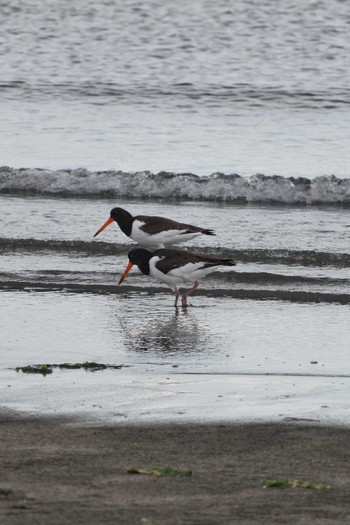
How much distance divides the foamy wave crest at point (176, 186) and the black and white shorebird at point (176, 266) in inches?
264

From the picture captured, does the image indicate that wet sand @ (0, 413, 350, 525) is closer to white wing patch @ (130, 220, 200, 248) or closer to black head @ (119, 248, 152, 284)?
black head @ (119, 248, 152, 284)

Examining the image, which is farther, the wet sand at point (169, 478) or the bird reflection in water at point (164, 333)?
the bird reflection in water at point (164, 333)

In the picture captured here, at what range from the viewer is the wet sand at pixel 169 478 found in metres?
5.04

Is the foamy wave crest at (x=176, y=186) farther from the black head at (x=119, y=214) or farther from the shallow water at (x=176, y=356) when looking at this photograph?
the shallow water at (x=176, y=356)

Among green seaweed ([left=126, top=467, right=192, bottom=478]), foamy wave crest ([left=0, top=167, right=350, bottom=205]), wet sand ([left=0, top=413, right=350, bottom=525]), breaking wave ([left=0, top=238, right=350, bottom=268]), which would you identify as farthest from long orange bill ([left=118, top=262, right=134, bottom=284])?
foamy wave crest ([left=0, top=167, right=350, bottom=205])

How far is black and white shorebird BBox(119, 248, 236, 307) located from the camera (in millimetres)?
11180

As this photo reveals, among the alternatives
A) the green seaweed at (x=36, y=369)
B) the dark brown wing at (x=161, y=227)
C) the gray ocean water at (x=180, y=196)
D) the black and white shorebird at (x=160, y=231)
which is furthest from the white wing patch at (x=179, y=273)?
the green seaweed at (x=36, y=369)

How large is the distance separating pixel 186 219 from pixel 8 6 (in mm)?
22059

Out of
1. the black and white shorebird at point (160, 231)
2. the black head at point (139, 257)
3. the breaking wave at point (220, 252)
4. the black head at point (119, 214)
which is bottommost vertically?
the breaking wave at point (220, 252)

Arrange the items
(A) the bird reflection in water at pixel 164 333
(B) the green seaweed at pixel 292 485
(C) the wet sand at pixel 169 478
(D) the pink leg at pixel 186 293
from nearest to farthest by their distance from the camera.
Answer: (C) the wet sand at pixel 169 478 → (B) the green seaweed at pixel 292 485 → (A) the bird reflection in water at pixel 164 333 → (D) the pink leg at pixel 186 293

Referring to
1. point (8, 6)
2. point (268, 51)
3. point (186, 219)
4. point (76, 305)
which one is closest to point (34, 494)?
point (76, 305)

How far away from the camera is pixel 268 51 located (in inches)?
1291

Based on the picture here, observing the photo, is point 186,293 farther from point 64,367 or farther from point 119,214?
point 64,367

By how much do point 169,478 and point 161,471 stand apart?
9cm
